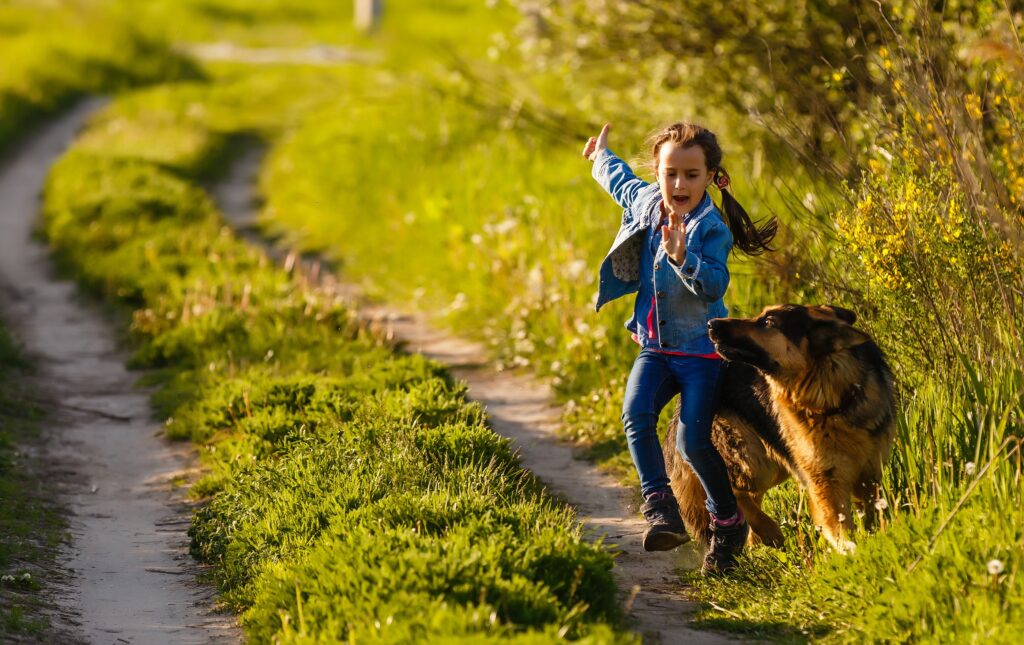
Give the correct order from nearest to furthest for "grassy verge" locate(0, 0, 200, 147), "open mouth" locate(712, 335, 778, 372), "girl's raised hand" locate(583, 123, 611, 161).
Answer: "open mouth" locate(712, 335, 778, 372), "girl's raised hand" locate(583, 123, 611, 161), "grassy verge" locate(0, 0, 200, 147)

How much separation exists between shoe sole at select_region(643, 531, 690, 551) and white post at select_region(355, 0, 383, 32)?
31930 millimetres

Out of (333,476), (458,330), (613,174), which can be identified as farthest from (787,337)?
(458,330)

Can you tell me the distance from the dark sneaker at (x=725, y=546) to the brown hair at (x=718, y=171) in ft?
3.93

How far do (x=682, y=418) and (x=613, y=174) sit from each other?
1.23 meters

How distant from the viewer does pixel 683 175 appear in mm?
5367

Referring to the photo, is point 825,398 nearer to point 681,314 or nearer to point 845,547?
point 845,547

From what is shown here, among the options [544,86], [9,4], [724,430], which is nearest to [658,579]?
[724,430]

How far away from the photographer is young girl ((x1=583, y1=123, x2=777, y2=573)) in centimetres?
534

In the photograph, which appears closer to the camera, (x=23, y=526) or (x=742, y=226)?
(x=742, y=226)

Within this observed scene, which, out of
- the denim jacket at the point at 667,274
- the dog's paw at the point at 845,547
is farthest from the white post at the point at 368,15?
the dog's paw at the point at 845,547

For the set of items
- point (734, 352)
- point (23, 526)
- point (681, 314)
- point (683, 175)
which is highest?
point (683, 175)

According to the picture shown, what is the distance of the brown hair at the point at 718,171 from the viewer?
5.39 meters

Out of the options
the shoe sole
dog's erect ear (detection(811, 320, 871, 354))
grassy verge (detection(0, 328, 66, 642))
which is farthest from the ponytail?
grassy verge (detection(0, 328, 66, 642))

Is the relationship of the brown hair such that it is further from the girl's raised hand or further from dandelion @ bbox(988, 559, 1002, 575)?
dandelion @ bbox(988, 559, 1002, 575)
